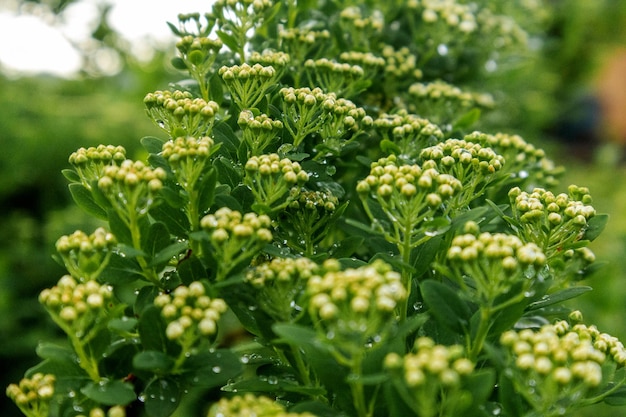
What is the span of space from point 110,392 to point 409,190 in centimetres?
61

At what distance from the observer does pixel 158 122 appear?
1500 mm

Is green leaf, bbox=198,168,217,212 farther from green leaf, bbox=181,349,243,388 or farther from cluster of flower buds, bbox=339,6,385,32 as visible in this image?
cluster of flower buds, bbox=339,6,385,32

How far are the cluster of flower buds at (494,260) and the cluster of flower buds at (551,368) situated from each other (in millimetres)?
99

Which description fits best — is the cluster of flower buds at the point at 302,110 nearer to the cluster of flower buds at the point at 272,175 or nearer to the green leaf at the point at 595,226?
the cluster of flower buds at the point at 272,175

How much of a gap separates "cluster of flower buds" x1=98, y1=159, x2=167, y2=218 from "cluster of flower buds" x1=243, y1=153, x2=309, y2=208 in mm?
183

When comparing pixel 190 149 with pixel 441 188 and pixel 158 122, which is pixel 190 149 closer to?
pixel 158 122

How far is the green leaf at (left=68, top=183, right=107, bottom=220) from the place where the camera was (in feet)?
4.41

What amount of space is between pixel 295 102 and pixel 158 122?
32 cm

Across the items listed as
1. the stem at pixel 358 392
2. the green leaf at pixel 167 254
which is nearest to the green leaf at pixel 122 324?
the green leaf at pixel 167 254

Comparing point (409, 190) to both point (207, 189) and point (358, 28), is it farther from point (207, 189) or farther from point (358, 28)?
point (358, 28)

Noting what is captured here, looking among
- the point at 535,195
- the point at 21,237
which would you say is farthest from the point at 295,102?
the point at 21,237

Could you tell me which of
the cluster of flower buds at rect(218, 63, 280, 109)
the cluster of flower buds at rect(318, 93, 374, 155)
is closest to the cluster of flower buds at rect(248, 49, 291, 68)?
the cluster of flower buds at rect(218, 63, 280, 109)

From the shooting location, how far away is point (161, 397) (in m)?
1.12

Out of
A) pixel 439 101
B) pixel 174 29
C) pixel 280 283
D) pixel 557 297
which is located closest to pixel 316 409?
pixel 280 283
